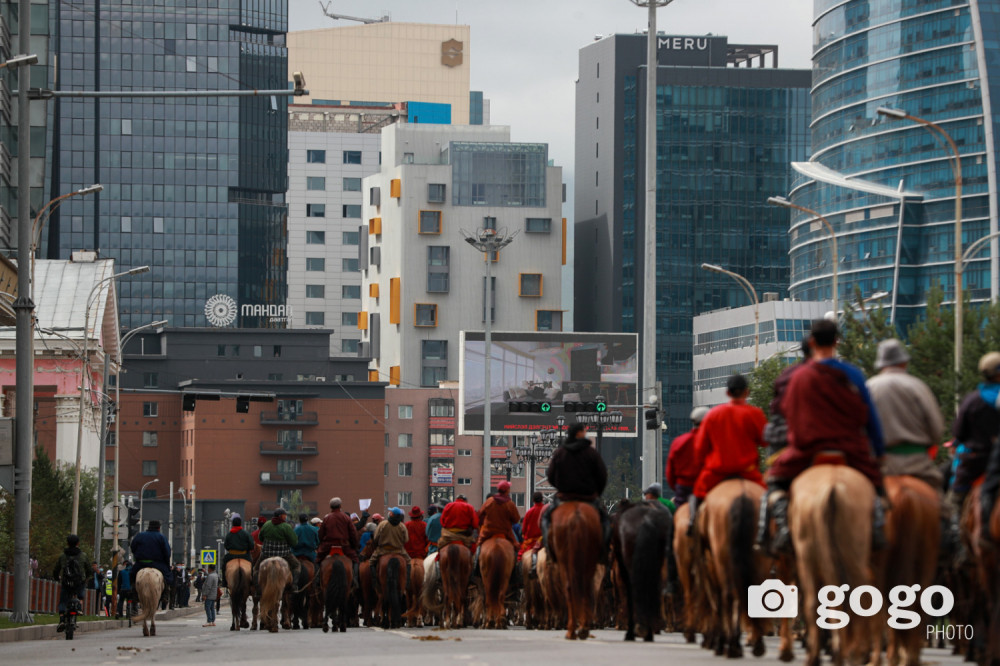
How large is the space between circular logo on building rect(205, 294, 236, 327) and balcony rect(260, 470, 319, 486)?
117 ft

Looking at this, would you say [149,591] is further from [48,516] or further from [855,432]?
[48,516]

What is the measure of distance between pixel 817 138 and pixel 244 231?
2502 inches

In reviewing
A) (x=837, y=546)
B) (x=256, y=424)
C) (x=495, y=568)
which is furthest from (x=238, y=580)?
(x=256, y=424)

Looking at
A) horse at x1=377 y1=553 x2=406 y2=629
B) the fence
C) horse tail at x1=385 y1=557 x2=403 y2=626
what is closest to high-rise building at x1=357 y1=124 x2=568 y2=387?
the fence

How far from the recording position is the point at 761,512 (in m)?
12.5

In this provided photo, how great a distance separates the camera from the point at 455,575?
25.0 meters

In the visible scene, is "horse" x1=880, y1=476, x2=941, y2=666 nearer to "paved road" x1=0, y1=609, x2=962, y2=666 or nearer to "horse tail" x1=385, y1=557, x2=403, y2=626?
"paved road" x1=0, y1=609, x2=962, y2=666

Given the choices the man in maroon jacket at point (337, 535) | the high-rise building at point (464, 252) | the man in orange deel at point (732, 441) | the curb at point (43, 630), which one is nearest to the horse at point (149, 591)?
the curb at point (43, 630)

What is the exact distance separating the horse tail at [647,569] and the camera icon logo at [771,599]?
10.5 feet

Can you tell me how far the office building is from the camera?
136625 millimetres

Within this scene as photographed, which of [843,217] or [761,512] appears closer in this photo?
[761,512]

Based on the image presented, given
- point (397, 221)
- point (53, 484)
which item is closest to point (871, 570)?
point (53, 484)

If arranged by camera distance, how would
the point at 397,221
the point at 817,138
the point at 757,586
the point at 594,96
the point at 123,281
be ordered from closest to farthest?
1. the point at 757,586
2. the point at 817,138
3. the point at 397,221
4. the point at 123,281
5. the point at 594,96

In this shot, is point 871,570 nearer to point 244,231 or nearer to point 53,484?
point 53,484
